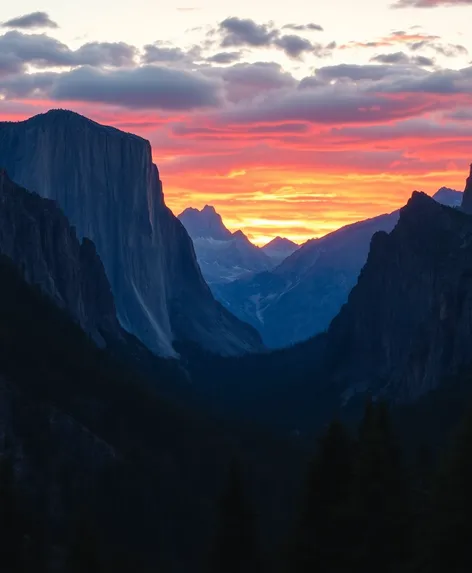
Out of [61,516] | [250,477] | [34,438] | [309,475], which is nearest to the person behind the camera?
[309,475]

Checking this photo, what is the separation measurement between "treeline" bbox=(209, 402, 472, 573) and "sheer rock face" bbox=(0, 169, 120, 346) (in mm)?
97429

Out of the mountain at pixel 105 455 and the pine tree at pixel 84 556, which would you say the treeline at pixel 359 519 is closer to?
the pine tree at pixel 84 556

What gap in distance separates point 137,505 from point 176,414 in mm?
27479

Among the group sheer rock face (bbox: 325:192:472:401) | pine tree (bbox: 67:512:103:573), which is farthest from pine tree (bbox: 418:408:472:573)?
sheer rock face (bbox: 325:192:472:401)

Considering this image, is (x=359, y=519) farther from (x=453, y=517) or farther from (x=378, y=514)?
(x=453, y=517)

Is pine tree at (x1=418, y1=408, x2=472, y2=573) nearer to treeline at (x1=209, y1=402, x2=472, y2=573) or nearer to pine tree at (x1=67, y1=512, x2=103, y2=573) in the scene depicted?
treeline at (x1=209, y1=402, x2=472, y2=573)

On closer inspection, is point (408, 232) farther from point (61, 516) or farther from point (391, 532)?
point (391, 532)

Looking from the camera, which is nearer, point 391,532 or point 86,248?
point 391,532

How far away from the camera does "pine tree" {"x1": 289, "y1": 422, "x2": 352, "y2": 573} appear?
28734mm

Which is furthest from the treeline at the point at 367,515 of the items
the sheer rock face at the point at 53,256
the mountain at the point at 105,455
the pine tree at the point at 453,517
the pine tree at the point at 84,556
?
the sheer rock face at the point at 53,256

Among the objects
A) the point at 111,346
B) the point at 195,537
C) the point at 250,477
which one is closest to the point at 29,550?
the point at 195,537

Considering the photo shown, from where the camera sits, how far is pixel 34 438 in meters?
83.0

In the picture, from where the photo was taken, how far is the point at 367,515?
27.8 meters

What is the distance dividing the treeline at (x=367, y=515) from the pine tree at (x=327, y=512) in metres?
0.02
